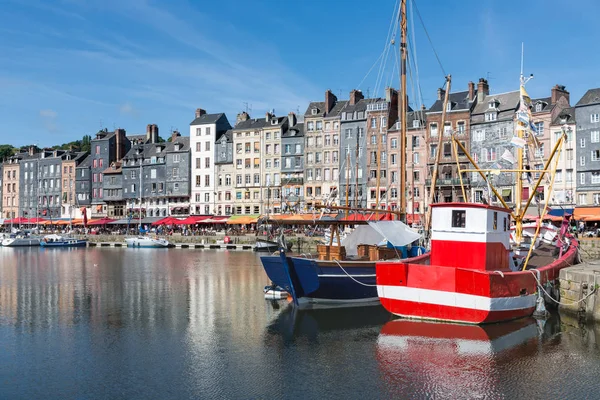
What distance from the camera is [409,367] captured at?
1773cm

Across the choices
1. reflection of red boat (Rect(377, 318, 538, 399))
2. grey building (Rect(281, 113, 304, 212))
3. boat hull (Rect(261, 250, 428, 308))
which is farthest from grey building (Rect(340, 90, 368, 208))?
reflection of red boat (Rect(377, 318, 538, 399))

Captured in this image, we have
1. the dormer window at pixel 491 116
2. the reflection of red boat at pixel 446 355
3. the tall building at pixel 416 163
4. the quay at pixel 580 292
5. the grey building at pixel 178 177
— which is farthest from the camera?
the grey building at pixel 178 177

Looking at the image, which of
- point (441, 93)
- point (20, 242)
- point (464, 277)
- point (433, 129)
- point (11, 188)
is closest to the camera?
point (464, 277)

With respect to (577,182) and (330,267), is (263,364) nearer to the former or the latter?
(330,267)

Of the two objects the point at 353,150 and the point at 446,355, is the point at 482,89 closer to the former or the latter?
the point at 353,150

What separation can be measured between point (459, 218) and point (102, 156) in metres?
93.8

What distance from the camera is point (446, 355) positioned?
18969mm

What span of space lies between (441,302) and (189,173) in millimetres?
77520

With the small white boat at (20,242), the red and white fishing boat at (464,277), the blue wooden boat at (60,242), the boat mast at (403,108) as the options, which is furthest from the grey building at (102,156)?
the red and white fishing boat at (464,277)

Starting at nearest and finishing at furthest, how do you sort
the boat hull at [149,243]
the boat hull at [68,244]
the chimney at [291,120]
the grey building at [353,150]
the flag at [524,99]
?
the flag at [524,99] < the boat hull at [149,243] < the grey building at [353,150] < the boat hull at [68,244] < the chimney at [291,120]

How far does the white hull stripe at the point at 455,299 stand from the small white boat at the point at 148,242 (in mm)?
61313

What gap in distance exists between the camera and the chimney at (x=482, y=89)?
74.1 meters

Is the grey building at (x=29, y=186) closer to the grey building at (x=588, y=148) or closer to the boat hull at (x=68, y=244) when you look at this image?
the boat hull at (x=68, y=244)

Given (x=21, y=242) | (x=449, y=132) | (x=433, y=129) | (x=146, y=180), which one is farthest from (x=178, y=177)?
(x=449, y=132)
